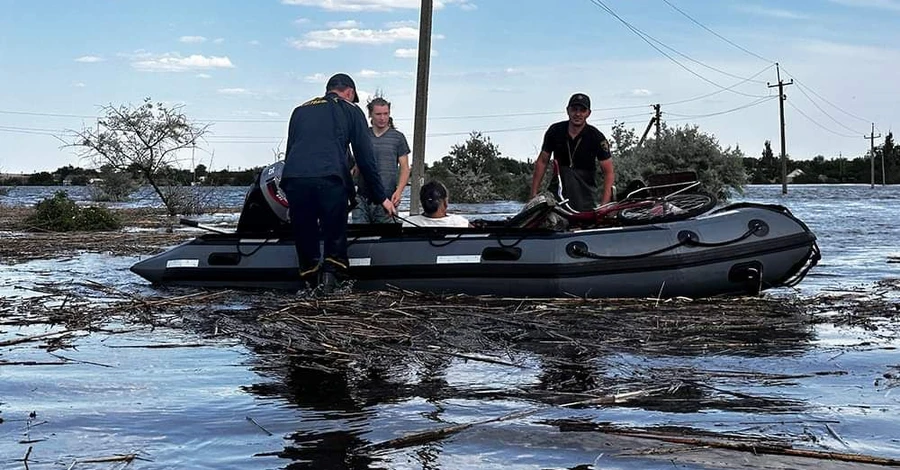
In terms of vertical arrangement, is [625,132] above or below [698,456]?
above

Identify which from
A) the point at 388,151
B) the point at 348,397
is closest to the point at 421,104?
the point at 388,151

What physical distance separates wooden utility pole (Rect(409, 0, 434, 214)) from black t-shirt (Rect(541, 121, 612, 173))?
18.8ft

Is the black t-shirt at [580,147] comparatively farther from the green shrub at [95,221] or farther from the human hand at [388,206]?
the green shrub at [95,221]

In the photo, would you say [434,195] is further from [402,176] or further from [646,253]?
[646,253]

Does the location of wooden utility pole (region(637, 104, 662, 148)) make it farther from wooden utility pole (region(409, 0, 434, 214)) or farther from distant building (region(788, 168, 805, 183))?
distant building (region(788, 168, 805, 183))

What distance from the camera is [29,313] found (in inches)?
328

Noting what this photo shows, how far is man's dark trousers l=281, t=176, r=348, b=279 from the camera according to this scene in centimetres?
893

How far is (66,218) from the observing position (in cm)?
2267

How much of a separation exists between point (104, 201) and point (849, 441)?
5276 cm

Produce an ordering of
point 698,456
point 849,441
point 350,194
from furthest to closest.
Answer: point 350,194 < point 849,441 < point 698,456

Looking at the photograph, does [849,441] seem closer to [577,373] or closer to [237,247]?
[577,373]

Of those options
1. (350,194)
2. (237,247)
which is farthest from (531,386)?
(237,247)

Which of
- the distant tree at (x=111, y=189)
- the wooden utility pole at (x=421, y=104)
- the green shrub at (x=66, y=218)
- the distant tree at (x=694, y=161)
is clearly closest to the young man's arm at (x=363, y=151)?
the wooden utility pole at (x=421, y=104)

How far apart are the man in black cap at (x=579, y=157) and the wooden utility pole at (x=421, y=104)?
226 inches
